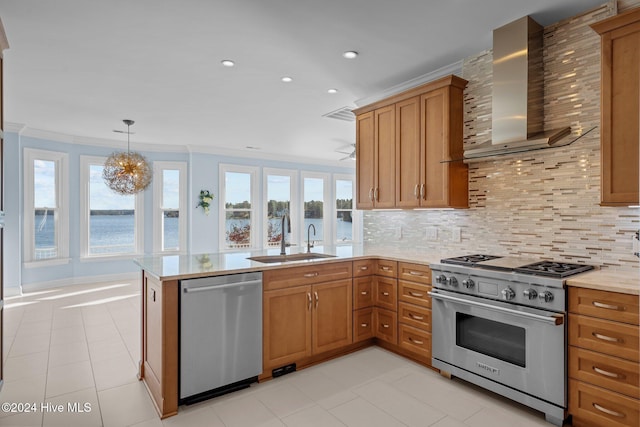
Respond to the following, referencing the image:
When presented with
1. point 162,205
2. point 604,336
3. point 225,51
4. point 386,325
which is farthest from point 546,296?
point 162,205

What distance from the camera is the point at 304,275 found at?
2926 millimetres

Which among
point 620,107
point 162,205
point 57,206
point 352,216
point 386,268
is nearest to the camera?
point 620,107

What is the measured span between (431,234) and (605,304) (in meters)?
1.70

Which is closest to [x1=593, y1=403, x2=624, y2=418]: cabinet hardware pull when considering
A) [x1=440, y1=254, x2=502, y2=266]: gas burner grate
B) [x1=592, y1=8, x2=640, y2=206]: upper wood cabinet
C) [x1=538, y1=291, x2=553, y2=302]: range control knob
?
[x1=538, y1=291, x2=553, y2=302]: range control knob

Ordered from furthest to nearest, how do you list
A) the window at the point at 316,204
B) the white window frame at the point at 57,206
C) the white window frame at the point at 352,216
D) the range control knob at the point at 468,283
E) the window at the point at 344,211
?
the window at the point at 344,211 < the white window frame at the point at 352,216 < the window at the point at 316,204 < the white window frame at the point at 57,206 < the range control knob at the point at 468,283

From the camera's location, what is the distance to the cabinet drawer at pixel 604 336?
1.87 metres

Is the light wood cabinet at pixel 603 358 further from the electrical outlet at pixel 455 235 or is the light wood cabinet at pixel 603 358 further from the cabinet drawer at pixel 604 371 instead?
the electrical outlet at pixel 455 235

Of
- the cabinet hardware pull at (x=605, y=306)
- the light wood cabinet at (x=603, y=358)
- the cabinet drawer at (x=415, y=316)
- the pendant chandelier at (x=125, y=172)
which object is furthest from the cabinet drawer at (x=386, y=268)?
the pendant chandelier at (x=125, y=172)

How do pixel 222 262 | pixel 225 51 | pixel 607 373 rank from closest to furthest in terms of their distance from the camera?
pixel 607 373 < pixel 222 262 < pixel 225 51

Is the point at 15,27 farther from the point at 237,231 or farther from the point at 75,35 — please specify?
the point at 237,231

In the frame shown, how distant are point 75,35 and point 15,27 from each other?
38 centimetres

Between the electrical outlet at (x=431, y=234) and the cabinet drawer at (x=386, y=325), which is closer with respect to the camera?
the cabinet drawer at (x=386, y=325)

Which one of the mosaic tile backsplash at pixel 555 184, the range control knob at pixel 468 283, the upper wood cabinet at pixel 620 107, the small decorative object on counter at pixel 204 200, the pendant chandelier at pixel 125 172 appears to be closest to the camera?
the upper wood cabinet at pixel 620 107

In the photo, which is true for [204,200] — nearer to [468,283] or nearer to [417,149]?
[417,149]
